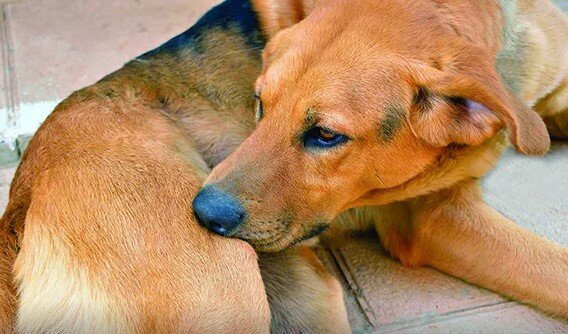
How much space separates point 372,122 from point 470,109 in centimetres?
35

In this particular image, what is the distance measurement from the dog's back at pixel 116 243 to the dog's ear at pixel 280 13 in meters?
0.72

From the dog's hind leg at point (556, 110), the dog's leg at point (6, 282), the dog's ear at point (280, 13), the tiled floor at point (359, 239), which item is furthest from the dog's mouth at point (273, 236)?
the dog's hind leg at point (556, 110)

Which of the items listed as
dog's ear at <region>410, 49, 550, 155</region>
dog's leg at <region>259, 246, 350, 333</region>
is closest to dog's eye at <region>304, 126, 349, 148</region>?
dog's ear at <region>410, 49, 550, 155</region>

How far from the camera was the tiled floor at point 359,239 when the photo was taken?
304 cm

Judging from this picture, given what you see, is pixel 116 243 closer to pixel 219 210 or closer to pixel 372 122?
pixel 219 210

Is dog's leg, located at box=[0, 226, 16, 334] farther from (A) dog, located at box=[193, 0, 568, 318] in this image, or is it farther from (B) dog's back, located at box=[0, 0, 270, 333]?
(A) dog, located at box=[193, 0, 568, 318]

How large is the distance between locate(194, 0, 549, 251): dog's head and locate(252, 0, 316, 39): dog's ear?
381mm

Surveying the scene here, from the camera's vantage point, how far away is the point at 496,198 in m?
3.60

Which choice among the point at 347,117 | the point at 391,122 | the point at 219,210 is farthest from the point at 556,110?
the point at 219,210

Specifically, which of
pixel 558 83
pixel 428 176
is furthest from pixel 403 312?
pixel 558 83

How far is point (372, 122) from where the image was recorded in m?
2.63

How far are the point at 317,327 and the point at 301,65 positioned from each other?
101cm

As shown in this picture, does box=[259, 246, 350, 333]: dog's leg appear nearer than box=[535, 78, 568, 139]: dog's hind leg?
Yes

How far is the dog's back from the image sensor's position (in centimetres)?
245
